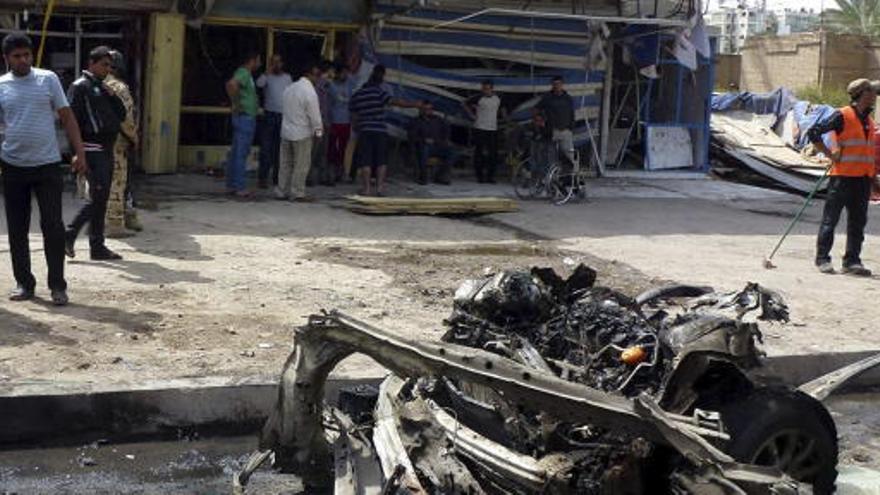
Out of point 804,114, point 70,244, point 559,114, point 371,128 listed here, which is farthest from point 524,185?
point 804,114

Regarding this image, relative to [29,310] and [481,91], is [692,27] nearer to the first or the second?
[481,91]

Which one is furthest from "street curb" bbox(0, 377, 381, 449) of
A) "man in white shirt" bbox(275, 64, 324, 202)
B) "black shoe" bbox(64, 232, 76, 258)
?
"man in white shirt" bbox(275, 64, 324, 202)

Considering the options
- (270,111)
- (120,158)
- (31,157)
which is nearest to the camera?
(31,157)

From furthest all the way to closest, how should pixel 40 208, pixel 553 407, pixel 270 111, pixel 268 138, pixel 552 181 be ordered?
pixel 552 181 → pixel 268 138 → pixel 270 111 → pixel 40 208 → pixel 553 407

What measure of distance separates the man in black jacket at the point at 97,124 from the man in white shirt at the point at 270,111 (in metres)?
5.81

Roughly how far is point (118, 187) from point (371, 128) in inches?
215

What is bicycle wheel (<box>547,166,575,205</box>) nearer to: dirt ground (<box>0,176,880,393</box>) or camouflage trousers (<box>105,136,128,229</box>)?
dirt ground (<box>0,176,880,393</box>)

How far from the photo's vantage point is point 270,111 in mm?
15859

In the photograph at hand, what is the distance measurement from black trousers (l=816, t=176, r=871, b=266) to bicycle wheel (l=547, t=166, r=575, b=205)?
531cm

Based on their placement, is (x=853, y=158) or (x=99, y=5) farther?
(x=99, y=5)

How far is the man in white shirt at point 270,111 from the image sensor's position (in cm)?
1585

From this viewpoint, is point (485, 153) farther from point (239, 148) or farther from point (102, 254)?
point (102, 254)

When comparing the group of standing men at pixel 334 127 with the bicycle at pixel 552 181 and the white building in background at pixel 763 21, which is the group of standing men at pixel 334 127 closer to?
the bicycle at pixel 552 181

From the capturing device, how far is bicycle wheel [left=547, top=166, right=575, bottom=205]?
1658 cm
